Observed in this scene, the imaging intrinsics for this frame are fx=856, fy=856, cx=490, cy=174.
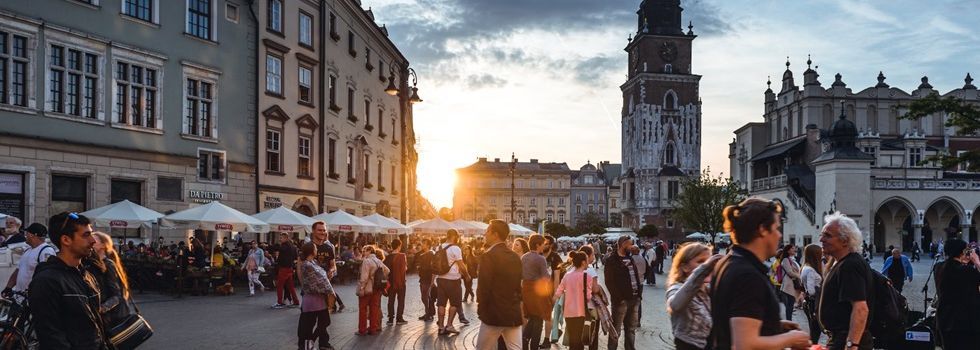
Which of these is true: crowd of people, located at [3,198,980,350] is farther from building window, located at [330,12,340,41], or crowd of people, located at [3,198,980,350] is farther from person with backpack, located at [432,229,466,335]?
building window, located at [330,12,340,41]

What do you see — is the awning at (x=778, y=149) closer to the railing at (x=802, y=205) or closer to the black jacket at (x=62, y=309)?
the railing at (x=802, y=205)

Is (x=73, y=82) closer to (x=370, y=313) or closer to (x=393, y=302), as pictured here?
(x=393, y=302)

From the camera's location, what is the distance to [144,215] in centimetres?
2361

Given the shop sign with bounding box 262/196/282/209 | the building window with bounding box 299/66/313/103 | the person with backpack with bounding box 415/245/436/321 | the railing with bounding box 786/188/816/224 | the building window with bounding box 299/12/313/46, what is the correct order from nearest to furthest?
1. the person with backpack with bounding box 415/245/436/321
2. the shop sign with bounding box 262/196/282/209
3. the building window with bounding box 299/12/313/46
4. the building window with bounding box 299/66/313/103
5. the railing with bounding box 786/188/816/224

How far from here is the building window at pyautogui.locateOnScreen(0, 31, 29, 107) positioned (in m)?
23.7

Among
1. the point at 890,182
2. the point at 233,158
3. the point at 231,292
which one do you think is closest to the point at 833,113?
the point at 890,182

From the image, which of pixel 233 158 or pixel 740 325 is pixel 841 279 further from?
pixel 233 158

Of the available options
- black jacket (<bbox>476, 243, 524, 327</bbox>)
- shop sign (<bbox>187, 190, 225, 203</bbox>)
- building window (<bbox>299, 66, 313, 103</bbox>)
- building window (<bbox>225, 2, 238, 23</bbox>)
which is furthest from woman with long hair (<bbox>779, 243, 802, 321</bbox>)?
building window (<bbox>299, 66, 313, 103</bbox>)

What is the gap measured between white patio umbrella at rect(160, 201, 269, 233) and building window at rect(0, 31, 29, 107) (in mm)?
5356

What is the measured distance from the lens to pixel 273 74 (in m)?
34.6

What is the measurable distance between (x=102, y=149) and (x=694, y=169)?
102 meters

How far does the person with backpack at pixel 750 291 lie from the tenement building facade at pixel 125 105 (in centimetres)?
2398

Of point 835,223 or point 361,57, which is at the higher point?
point 361,57

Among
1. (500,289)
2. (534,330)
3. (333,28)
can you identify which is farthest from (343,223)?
(500,289)
